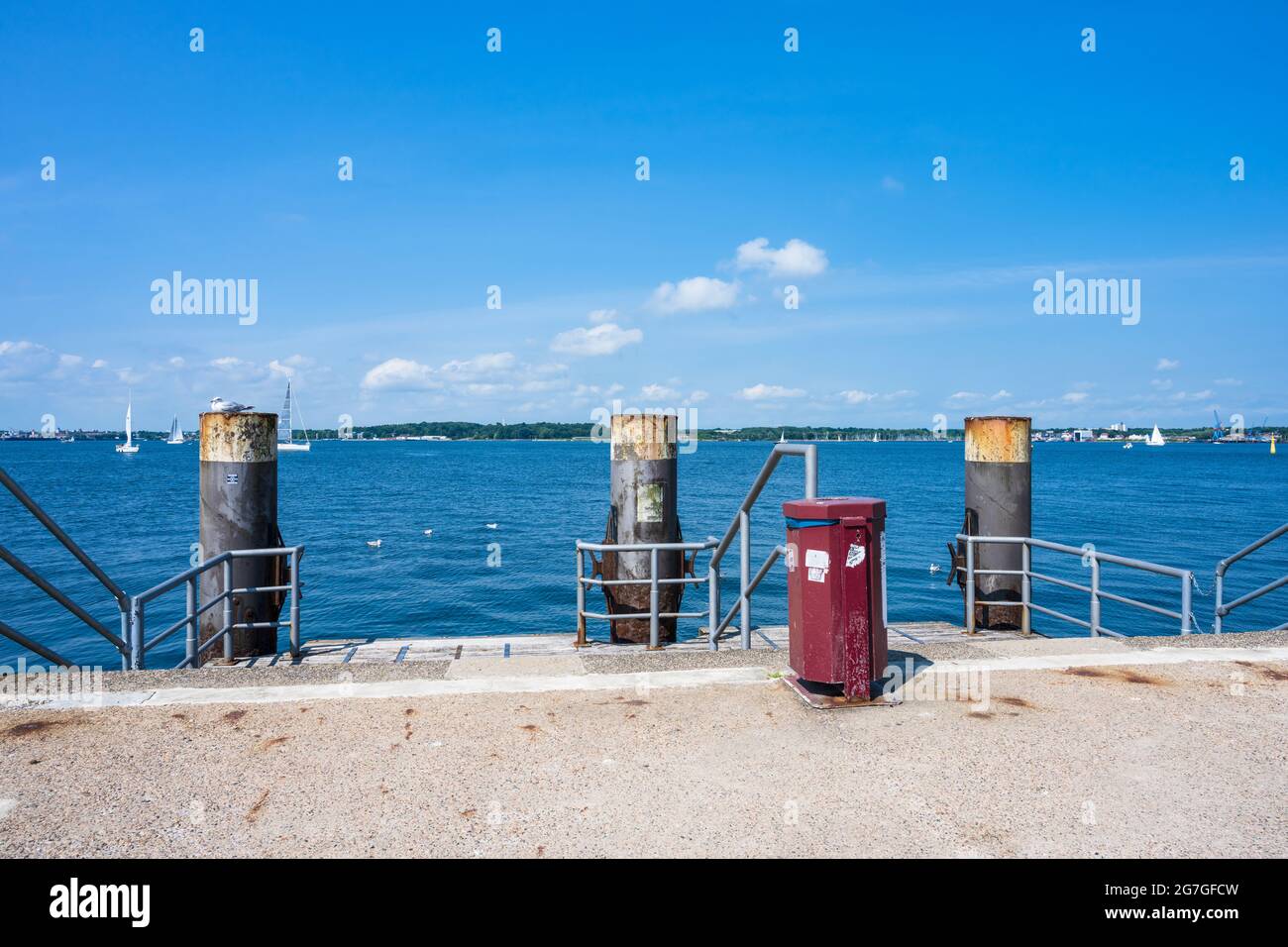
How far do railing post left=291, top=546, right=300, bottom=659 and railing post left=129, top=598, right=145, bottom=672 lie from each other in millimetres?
1619

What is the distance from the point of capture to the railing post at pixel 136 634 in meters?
6.17

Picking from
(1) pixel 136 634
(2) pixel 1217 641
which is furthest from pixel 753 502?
(1) pixel 136 634

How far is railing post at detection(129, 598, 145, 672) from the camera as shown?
6173 mm

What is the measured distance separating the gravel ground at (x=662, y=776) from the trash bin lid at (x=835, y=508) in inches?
46.0

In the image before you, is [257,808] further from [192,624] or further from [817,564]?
[192,624]

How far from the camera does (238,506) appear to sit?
8.88m

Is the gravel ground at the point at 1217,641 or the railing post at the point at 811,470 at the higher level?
the railing post at the point at 811,470

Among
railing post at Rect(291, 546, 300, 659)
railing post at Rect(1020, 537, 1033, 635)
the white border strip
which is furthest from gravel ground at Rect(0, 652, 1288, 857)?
railing post at Rect(1020, 537, 1033, 635)

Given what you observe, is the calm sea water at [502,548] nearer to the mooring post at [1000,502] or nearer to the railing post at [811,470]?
the mooring post at [1000,502]

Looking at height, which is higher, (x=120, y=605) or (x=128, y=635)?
(x=120, y=605)

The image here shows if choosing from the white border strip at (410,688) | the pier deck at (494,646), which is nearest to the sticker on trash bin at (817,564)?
the white border strip at (410,688)

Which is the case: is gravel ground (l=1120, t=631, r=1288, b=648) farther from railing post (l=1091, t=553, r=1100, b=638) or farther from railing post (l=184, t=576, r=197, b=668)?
railing post (l=184, t=576, r=197, b=668)

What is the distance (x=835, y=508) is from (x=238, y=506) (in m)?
6.88
